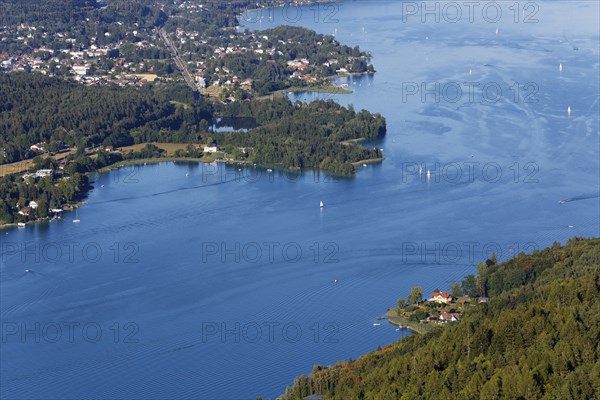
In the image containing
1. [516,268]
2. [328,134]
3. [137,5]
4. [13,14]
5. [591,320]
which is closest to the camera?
[591,320]

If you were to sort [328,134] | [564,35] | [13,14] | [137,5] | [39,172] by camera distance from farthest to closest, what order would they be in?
[137,5] → [13,14] → [564,35] → [328,134] → [39,172]

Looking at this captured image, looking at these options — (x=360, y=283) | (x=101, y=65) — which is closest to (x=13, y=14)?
(x=101, y=65)

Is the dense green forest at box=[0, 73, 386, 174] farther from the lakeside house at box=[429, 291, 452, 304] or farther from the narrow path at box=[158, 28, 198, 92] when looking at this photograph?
the lakeside house at box=[429, 291, 452, 304]

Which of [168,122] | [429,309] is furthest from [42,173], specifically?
[429,309]

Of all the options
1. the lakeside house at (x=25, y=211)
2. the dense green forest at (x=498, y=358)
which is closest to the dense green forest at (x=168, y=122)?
the lakeside house at (x=25, y=211)

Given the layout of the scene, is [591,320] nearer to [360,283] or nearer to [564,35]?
[360,283]

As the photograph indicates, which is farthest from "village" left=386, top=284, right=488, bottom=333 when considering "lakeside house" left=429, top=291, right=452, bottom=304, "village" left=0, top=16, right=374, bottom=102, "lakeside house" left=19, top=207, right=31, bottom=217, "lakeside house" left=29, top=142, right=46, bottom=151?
"village" left=0, top=16, right=374, bottom=102

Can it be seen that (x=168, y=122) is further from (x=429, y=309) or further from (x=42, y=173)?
(x=429, y=309)

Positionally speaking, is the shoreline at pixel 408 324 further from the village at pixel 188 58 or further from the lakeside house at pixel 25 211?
the village at pixel 188 58
